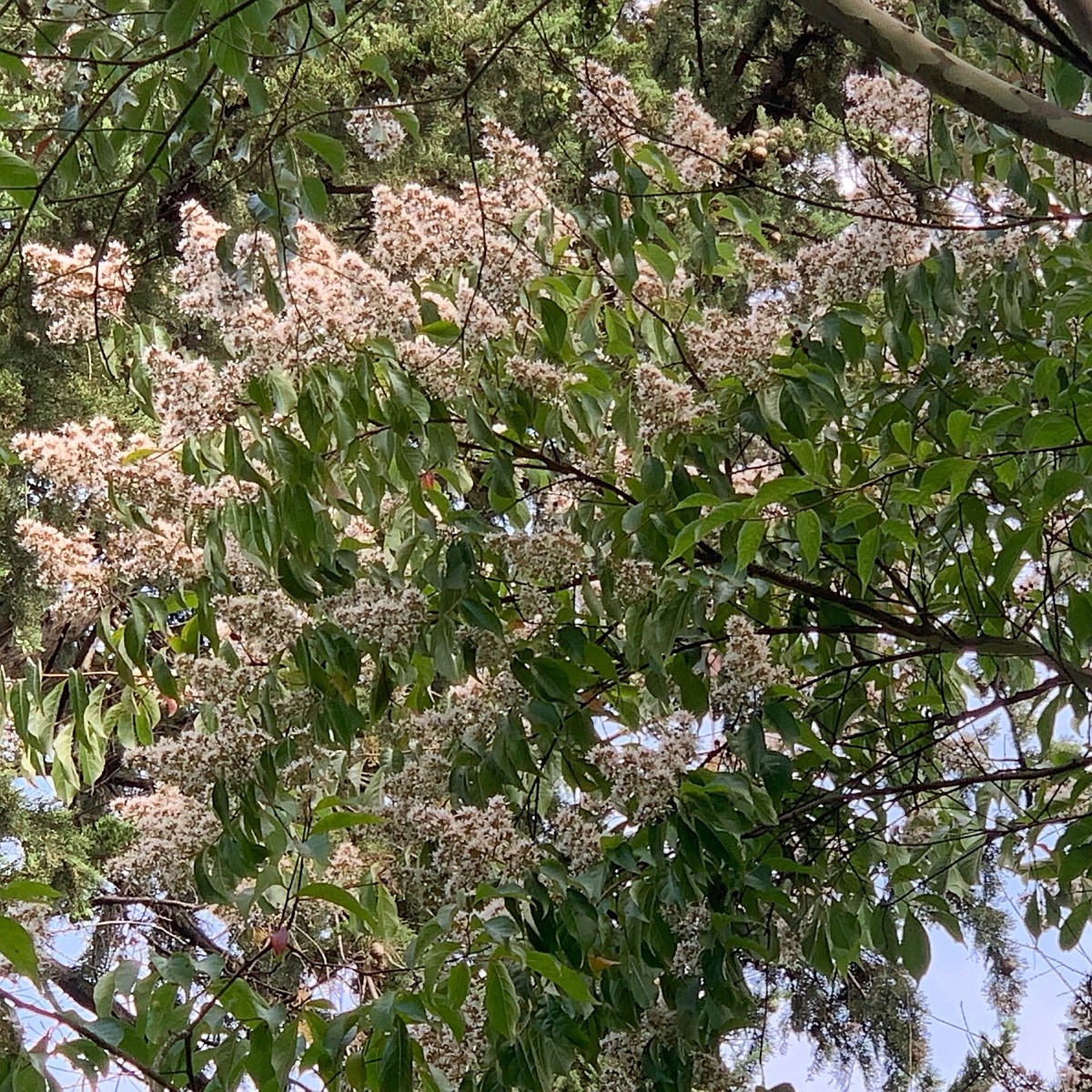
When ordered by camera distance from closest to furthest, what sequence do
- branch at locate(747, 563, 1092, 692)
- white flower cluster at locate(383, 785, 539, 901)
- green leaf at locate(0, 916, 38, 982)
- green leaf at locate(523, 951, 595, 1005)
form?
green leaf at locate(0, 916, 38, 982) < green leaf at locate(523, 951, 595, 1005) < white flower cluster at locate(383, 785, 539, 901) < branch at locate(747, 563, 1092, 692)

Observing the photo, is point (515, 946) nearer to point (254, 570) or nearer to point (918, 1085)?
point (254, 570)

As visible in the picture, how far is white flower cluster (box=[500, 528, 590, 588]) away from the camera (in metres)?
1.39

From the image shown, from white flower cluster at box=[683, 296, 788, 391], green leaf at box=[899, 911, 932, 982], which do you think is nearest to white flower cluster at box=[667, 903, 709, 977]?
green leaf at box=[899, 911, 932, 982]

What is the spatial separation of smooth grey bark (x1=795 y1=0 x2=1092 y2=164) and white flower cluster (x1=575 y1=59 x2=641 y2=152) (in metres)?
0.31

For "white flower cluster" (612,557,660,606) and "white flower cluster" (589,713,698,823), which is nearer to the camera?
"white flower cluster" (589,713,698,823)

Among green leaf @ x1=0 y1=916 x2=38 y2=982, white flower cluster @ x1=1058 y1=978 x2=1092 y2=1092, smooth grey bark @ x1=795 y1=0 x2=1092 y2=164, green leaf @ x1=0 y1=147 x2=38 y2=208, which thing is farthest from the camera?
white flower cluster @ x1=1058 y1=978 x2=1092 y2=1092

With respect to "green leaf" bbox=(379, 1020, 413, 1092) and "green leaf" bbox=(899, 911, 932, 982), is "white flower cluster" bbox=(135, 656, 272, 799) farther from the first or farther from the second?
"green leaf" bbox=(899, 911, 932, 982)

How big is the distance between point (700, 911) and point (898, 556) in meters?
0.54

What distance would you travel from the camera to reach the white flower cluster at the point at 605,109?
4.62 ft

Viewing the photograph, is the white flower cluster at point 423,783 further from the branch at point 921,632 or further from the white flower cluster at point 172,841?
the branch at point 921,632

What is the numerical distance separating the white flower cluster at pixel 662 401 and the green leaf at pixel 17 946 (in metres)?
0.89

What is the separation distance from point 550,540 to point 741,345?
12.3 inches

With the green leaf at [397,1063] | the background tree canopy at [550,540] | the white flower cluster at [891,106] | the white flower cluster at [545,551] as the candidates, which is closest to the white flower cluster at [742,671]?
the background tree canopy at [550,540]

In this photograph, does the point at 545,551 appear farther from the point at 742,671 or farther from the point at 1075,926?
the point at 1075,926
